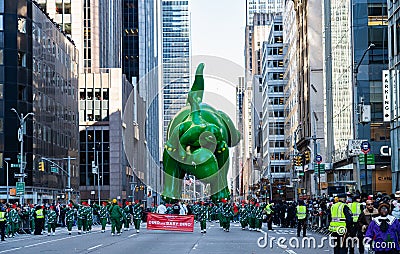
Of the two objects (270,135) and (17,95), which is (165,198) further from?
(270,135)

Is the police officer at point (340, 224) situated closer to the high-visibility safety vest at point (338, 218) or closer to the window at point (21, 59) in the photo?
the high-visibility safety vest at point (338, 218)

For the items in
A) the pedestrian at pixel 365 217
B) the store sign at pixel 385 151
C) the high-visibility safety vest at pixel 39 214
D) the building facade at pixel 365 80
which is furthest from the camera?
the building facade at pixel 365 80

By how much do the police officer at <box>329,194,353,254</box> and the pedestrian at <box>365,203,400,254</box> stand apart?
441 cm

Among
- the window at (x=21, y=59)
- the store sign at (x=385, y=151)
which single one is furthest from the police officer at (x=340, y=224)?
the window at (x=21, y=59)

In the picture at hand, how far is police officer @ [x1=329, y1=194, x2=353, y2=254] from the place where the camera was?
19203 millimetres

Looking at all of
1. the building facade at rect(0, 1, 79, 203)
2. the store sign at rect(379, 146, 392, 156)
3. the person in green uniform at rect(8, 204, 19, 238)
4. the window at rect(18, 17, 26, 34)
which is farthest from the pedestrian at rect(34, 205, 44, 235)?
the window at rect(18, 17, 26, 34)

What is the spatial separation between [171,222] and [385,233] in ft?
87.8

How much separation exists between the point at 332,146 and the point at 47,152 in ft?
84.4

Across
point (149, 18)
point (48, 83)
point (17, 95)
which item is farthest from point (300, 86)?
point (149, 18)

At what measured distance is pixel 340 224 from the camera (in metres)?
19.5

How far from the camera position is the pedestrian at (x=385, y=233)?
1453cm

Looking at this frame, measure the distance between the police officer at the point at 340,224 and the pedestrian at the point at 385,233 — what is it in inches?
174

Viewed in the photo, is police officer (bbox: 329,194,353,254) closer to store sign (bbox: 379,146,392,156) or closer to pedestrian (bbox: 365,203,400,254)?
pedestrian (bbox: 365,203,400,254)

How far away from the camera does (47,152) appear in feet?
248
